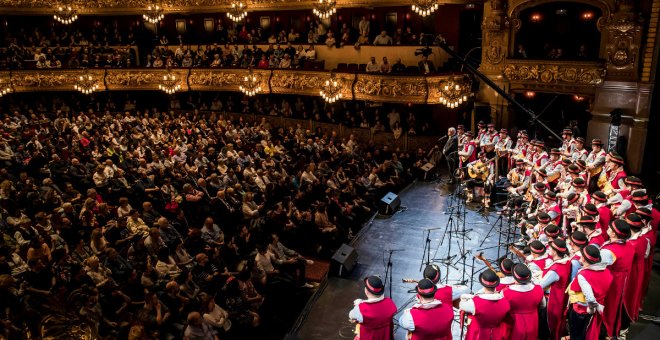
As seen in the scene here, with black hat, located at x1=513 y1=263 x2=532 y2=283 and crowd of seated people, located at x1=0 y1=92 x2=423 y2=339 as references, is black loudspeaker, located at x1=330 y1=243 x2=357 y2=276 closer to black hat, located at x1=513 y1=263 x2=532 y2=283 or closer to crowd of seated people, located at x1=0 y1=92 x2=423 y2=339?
crowd of seated people, located at x1=0 y1=92 x2=423 y2=339

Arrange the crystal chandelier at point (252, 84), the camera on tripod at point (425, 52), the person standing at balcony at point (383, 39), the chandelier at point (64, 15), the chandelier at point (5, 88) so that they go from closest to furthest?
the camera on tripod at point (425, 52) < the person standing at balcony at point (383, 39) < the chandelier at point (64, 15) < the crystal chandelier at point (252, 84) < the chandelier at point (5, 88)

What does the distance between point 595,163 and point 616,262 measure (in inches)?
183

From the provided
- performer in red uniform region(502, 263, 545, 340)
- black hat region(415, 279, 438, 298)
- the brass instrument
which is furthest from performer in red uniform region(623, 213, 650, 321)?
the brass instrument

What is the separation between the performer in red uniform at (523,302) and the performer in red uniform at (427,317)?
2.61ft

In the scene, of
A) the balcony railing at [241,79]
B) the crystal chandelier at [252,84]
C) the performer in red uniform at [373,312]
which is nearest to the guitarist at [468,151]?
the balcony railing at [241,79]

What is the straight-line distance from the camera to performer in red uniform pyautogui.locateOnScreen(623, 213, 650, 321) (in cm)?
593

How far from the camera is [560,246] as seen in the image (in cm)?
545

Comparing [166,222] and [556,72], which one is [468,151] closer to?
[556,72]

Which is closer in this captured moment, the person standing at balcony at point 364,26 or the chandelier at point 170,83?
the person standing at balcony at point 364,26

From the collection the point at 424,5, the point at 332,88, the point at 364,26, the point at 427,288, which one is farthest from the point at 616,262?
the point at 364,26

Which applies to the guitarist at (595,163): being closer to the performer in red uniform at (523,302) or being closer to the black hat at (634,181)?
the black hat at (634,181)

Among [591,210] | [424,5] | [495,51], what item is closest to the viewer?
[591,210]

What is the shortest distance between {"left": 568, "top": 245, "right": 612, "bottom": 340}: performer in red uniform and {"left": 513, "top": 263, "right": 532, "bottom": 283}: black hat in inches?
27.1

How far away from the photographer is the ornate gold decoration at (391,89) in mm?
16312
